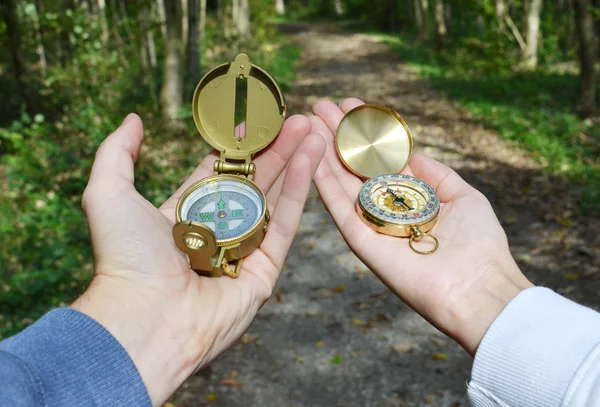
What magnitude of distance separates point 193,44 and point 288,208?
322 inches

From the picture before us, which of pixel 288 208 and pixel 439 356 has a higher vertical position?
pixel 288 208

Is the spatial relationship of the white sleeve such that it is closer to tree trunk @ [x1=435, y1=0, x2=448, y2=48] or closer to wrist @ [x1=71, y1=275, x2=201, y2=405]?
wrist @ [x1=71, y1=275, x2=201, y2=405]

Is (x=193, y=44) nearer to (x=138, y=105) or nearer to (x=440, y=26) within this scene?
(x=138, y=105)

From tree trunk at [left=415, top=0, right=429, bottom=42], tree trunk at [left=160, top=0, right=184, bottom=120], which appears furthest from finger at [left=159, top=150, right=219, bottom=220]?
tree trunk at [left=415, top=0, right=429, bottom=42]

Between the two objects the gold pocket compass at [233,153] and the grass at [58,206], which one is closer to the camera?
the gold pocket compass at [233,153]

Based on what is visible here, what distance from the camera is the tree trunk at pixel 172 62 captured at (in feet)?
27.2

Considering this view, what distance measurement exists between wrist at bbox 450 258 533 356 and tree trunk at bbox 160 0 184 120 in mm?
7002

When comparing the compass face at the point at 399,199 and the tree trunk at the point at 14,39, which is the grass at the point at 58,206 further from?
the compass face at the point at 399,199

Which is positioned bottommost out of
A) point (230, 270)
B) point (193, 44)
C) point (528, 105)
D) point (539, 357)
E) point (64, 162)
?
point (528, 105)

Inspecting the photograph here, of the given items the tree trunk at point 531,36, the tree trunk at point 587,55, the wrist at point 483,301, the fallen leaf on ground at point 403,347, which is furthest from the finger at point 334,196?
the tree trunk at point 531,36

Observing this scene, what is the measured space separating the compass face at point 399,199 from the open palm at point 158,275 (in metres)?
0.47

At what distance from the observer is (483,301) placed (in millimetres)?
2398

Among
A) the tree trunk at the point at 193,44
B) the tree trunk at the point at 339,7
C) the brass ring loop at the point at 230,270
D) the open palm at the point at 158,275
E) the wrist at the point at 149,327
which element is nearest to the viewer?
the wrist at the point at 149,327

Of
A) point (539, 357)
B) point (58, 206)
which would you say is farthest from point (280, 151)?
point (58, 206)
